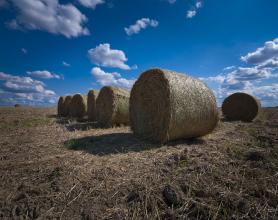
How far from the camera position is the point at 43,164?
4.91 metres

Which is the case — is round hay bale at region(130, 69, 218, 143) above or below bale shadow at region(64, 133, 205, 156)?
above

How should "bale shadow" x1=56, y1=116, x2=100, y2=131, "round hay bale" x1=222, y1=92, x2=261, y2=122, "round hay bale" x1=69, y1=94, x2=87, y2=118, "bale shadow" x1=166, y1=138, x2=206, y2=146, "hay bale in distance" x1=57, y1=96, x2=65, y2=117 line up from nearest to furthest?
1. "bale shadow" x1=166, y1=138, x2=206, y2=146
2. "bale shadow" x1=56, y1=116, x2=100, y2=131
3. "round hay bale" x1=222, y1=92, x2=261, y2=122
4. "round hay bale" x1=69, y1=94, x2=87, y2=118
5. "hay bale in distance" x1=57, y1=96, x2=65, y2=117

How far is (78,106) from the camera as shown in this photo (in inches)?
631

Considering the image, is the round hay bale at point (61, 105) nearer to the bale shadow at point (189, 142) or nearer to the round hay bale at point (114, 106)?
the round hay bale at point (114, 106)

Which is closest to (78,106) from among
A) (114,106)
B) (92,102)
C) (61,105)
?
(92,102)

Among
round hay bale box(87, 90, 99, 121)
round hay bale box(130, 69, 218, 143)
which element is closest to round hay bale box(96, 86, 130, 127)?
round hay bale box(87, 90, 99, 121)

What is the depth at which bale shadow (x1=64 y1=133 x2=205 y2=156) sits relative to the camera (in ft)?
19.7

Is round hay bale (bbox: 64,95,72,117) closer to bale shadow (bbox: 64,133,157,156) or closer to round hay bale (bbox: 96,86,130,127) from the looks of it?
round hay bale (bbox: 96,86,130,127)

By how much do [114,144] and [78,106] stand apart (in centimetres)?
991

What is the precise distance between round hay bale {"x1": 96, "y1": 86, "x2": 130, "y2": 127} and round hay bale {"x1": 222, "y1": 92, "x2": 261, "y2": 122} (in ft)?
21.5

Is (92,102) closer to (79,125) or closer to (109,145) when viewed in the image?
(79,125)

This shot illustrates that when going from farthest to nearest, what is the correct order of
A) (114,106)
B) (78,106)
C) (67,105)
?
(67,105), (78,106), (114,106)

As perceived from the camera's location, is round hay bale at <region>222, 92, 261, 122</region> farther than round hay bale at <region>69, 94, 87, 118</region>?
No

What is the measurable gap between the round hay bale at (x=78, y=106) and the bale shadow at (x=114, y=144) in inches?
326
